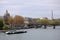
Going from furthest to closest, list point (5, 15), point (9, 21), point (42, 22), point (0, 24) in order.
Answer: point (42, 22)
point (5, 15)
point (9, 21)
point (0, 24)

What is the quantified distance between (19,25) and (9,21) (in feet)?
14.1

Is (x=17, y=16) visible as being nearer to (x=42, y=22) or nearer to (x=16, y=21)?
(x=16, y=21)

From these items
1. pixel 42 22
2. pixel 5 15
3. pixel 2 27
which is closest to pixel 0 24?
pixel 2 27

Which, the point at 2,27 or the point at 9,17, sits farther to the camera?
the point at 9,17

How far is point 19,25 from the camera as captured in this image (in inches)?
4355

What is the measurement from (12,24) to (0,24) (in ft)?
73.2

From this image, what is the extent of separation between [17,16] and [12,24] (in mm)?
4256

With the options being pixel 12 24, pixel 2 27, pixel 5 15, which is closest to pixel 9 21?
pixel 12 24

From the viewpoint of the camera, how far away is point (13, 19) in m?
111

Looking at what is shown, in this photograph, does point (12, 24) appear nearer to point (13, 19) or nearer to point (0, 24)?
point (13, 19)

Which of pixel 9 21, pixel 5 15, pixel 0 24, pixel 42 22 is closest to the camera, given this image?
pixel 0 24

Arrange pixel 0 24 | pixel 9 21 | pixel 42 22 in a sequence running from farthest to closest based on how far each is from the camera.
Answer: pixel 42 22 → pixel 9 21 → pixel 0 24

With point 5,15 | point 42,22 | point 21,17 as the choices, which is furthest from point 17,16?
point 42,22

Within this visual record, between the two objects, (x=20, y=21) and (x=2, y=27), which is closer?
(x=2, y=27)
